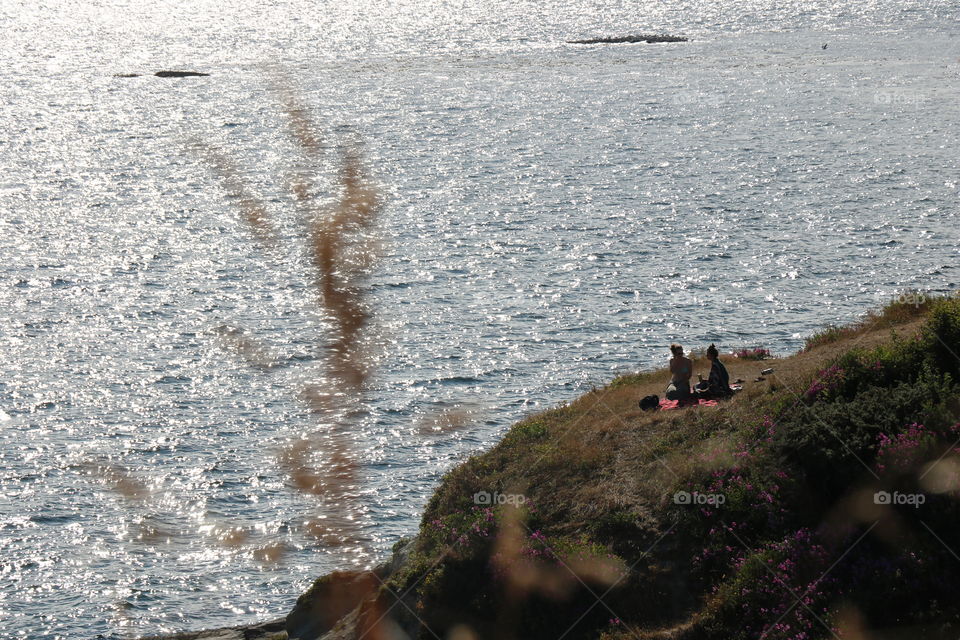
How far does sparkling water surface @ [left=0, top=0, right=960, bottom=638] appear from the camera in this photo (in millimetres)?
37688

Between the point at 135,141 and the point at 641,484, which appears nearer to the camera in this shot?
the point at 641,484

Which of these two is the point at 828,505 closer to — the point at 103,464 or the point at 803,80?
the point at 103,464

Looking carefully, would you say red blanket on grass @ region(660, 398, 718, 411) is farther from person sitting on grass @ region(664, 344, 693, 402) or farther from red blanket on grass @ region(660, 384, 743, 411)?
person sitting on grass @ region(664, 344, 693, 402)

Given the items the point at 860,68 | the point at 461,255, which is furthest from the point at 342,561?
the point at 860,68

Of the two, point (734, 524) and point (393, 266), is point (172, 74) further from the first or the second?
point (734, 524)

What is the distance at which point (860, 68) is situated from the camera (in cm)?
13312

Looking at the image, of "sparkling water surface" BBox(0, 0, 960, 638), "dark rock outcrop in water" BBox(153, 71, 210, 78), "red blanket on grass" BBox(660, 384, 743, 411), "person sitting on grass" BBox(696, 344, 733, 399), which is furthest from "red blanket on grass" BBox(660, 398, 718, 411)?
"dark rock outcrop in water" BBox(153, 71, 210, 78)

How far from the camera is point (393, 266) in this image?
2680 inches

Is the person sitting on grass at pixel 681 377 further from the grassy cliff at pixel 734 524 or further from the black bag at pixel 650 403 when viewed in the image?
the grassy cliff at pixel 734 524

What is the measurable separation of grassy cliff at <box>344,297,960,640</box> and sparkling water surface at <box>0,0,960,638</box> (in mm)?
10148

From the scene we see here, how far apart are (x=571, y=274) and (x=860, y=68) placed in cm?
8495

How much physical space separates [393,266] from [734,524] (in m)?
47.5

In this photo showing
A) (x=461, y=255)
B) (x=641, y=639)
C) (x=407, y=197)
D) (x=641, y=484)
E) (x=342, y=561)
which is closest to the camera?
(x=641, y=639)

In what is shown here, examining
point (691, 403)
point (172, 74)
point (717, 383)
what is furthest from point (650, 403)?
point (172, 74)
